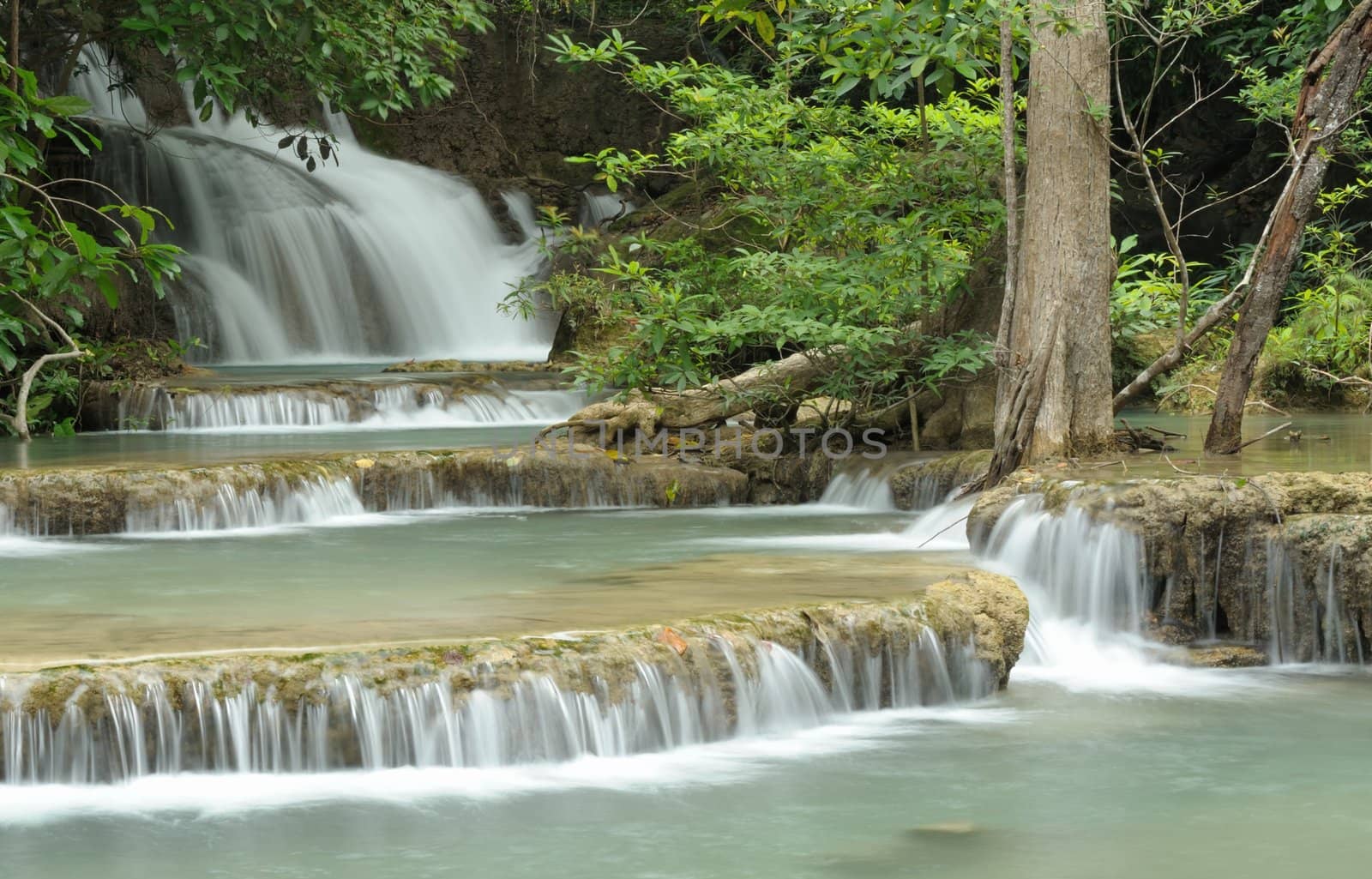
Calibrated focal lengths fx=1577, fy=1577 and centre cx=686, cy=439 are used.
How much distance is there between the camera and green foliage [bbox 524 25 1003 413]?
1023 cm

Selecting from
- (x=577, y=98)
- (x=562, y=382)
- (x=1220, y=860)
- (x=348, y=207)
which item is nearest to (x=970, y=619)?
(x=1220, y=860)

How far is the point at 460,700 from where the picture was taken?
533 centimetres

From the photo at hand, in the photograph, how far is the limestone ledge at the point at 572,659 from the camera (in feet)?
16.7

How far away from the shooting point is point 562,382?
49.4 ft

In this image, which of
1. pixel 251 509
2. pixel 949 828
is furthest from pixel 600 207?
pixel 949 828

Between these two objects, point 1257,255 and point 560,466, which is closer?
point 1257,255

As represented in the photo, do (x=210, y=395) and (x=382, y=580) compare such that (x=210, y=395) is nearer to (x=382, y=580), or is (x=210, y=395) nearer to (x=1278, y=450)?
(x=382, y=580)

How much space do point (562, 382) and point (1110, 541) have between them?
8316mm

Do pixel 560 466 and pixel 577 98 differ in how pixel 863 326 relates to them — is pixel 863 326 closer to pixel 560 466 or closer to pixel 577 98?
pixel 560 466

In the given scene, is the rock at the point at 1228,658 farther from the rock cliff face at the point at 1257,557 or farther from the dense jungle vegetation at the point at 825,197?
the dense jungle vegetation at the point at 825,197

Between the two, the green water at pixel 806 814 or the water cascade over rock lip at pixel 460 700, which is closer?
the green water at pixel 806 814

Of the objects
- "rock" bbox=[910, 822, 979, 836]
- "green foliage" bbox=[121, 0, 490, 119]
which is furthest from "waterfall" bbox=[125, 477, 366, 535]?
"rock" bbox=[910, 822, 979, 836]

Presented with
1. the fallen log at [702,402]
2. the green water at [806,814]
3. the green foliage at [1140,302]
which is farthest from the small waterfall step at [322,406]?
the green water at [806,814]

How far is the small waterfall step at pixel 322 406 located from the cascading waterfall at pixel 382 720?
862 cm
